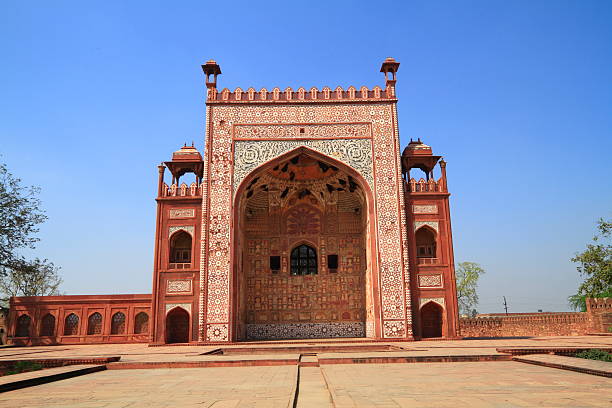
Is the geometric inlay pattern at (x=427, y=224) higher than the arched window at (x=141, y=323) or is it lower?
higher

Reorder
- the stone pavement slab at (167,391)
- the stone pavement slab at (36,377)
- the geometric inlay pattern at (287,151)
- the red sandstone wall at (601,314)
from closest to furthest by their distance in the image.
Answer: the stone pavement slab at (167,391) → the stone pavement slab at (36,377) → the geometric inlay pattern at (287,151) → the red sandstone wall at (601,314)

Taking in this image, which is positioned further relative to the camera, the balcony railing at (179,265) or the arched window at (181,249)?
the arched window at (181,249)

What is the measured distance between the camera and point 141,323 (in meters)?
18.2

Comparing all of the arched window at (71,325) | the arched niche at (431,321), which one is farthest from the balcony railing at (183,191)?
the arched niche at (431,321)

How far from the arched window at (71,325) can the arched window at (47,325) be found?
0.53 metres

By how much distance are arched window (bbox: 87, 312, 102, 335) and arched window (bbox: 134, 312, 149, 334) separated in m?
1.42

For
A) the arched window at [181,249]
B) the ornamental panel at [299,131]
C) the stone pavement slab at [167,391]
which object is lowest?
the stone pavement slab at [167,391]

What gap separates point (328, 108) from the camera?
686 inches

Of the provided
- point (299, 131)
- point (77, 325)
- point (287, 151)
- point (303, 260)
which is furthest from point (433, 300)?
point (77, 325)

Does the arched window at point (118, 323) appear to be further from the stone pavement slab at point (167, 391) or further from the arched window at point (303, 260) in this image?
the stone pavement slab at point (167, 391)

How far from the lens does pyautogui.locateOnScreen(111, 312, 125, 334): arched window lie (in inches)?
714

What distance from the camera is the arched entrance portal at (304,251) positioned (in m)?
17.8

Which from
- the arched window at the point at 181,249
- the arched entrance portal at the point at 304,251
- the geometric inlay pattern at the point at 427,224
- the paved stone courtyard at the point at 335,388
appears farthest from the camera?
the arched entrance portal at the point at 304,251

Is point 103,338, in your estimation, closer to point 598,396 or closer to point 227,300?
point 227,300
